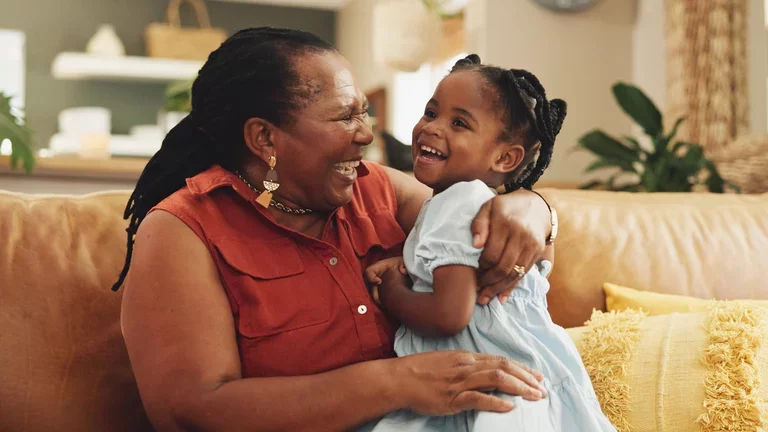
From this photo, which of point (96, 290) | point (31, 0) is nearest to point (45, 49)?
point (31, 0)

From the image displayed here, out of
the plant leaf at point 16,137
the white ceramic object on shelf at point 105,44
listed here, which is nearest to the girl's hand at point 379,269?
the plant leaf at point 16,137

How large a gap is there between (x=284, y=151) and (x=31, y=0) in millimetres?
6816

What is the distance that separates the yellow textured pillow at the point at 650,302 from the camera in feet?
6.01

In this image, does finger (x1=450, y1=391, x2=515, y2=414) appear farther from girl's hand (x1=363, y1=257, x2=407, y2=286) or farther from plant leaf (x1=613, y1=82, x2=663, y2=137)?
plant leaf (x1=613, y1=82, x2=663, y2=137)

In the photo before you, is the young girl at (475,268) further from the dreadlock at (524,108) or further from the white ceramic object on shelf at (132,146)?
the white ceramic object on shelf at (132,146)

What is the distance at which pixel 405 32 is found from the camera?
4066mm

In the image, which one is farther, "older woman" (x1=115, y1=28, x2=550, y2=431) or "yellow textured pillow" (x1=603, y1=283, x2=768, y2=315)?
"yellow textured pillow" (x1=603, y1=283, x2=768, y2=315)

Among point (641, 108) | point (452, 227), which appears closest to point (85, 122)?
point (641, 108)

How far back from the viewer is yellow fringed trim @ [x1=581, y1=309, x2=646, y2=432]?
156cm

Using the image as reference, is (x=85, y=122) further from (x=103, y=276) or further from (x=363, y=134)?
(x=363, y=134)

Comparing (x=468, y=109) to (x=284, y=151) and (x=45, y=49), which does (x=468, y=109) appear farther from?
(x=45, y=49)

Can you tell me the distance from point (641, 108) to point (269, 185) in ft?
7.61

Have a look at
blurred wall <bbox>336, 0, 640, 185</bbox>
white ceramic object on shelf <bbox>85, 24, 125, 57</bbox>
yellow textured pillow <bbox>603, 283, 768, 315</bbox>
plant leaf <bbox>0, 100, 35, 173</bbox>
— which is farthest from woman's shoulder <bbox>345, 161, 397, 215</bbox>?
white ceramic object on shelf <bbox>85, 24, 125, 57</bbox>

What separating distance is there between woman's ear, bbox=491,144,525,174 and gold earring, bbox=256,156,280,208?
0.38 meters
